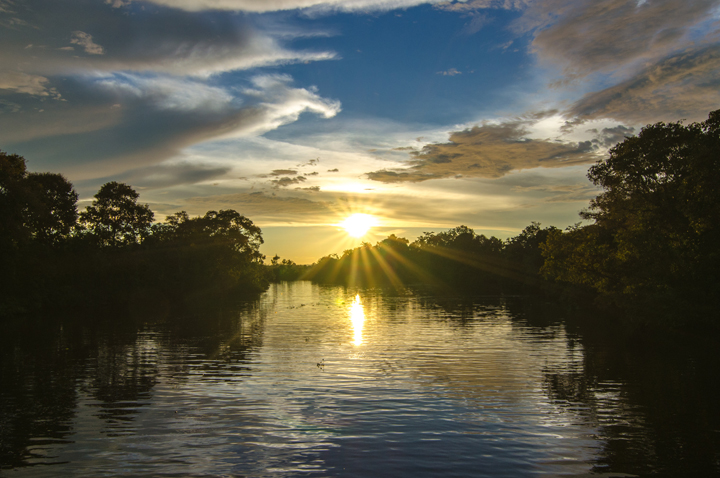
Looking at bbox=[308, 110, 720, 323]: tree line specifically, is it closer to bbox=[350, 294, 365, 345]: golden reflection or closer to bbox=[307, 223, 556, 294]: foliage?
bbox=[350, 294, 365, 345]: golden reflection

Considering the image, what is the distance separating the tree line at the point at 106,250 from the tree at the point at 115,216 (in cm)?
18

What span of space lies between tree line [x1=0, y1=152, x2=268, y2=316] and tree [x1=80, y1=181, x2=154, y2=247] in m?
0.18

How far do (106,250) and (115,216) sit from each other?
782 cm

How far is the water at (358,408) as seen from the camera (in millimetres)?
13375

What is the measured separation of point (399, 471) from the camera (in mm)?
12641

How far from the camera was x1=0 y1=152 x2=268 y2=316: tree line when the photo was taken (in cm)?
5516

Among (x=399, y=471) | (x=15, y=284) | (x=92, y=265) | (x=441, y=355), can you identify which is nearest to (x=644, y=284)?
(x=441, y=355)

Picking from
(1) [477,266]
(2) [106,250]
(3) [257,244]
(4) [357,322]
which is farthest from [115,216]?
(1) [477,266]

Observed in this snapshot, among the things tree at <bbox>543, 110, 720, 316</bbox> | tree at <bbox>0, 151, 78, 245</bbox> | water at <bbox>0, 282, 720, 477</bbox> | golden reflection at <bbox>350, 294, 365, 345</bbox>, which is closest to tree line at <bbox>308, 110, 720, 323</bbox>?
tree at <bbox>543, 110, 720, 316</bbox>

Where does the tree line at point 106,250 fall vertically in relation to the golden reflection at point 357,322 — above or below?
above

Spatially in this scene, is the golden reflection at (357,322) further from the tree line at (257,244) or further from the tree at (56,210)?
the tree at (56,210)

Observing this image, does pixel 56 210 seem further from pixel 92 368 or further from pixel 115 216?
pixel 92 368

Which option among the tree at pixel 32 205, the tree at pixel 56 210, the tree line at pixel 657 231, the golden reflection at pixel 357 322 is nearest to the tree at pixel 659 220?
the tree line at pixel 657 231

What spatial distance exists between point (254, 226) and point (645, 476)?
107 metres
